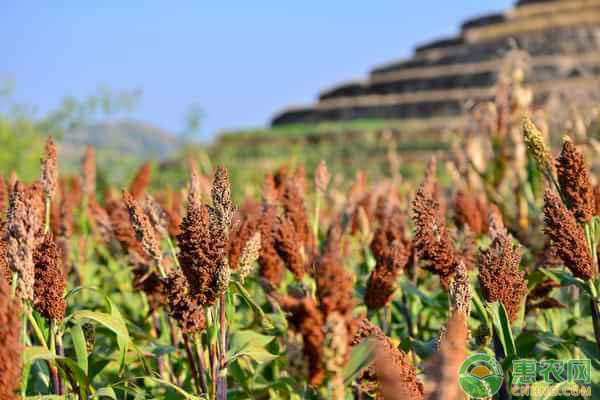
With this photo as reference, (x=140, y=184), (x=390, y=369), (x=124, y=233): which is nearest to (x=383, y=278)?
(x=390, y=369)

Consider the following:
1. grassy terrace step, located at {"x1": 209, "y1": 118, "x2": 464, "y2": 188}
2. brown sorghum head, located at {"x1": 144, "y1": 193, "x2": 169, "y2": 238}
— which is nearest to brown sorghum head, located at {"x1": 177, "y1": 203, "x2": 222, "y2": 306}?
brown sorghum head, located at {"x1": 144, "y1": 193, "x2": 169, "y2": 238}

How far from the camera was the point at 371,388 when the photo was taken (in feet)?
3.96

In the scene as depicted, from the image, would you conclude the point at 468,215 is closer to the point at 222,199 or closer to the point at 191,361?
the point at 191,361

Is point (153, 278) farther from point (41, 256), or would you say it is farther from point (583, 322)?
point (583, 322)

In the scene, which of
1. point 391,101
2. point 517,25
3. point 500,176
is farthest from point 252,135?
point 500,176

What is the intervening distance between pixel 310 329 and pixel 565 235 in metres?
0.69

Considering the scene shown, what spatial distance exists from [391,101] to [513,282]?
23.1 metres

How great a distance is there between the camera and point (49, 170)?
1.53 m

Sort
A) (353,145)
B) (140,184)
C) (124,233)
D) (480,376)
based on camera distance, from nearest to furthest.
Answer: (480,376), (124,233), (140,184), (353,145)

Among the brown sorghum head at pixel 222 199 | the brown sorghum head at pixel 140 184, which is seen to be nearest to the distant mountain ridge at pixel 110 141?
the brown sorghum head at pixel 140 184

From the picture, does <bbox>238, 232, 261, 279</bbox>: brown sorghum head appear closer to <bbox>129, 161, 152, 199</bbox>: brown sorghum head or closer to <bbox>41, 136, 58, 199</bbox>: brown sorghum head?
Result: <bbox>41, 136, 58, 199</bbox>: brown sorghum head

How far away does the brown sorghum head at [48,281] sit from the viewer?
1.15 meters

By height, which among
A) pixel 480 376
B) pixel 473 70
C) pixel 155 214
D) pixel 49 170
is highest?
pixel 473 70

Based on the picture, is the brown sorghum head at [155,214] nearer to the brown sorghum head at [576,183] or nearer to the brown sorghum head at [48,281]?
the brown sorghum head at [48,281]
